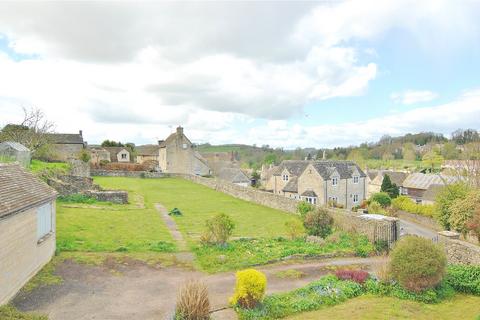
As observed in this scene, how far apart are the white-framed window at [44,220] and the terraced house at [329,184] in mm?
34062

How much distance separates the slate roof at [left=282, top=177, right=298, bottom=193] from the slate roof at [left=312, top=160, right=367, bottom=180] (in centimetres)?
532

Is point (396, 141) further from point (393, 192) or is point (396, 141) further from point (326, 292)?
point (326, 292)

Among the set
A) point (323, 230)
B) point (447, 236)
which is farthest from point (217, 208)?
point (447, 236)

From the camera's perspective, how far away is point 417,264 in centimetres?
1252

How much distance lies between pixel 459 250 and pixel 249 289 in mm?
10557

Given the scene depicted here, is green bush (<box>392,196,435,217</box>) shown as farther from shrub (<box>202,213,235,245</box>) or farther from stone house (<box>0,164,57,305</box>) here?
stone house (<box>0,164,57,305</box>)

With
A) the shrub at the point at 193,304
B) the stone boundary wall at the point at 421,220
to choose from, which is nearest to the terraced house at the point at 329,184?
the stone boundary wall at the point at 421,220

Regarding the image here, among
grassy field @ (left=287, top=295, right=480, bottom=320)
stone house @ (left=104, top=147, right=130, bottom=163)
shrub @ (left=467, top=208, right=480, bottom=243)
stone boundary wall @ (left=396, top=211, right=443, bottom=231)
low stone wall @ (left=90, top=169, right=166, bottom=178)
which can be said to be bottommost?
stone boundary wall @ (left=396, top=211, right=443, bottom=231)

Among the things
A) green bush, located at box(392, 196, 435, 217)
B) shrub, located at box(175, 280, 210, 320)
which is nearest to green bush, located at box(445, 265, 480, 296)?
shrub, located at box(175, 280, 210, 320)

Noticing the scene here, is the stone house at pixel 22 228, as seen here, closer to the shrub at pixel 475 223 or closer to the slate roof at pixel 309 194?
the shrub at pixel 475 223

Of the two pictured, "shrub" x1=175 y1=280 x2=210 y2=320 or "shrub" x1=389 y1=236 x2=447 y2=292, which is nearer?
"shrub" x1=175 y1=280 x2=210 y2=320

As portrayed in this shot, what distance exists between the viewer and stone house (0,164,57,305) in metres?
11.1

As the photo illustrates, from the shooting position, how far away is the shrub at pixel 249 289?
10773 millimetres

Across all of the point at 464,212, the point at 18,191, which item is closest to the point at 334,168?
the point at 464,212
